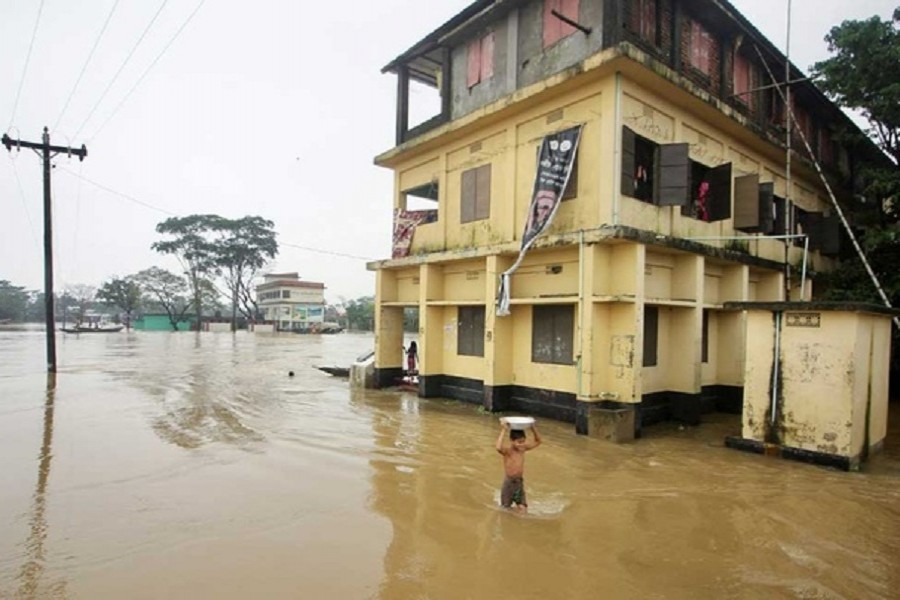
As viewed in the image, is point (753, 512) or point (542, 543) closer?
point (542, 543)

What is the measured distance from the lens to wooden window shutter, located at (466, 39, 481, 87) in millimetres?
14203

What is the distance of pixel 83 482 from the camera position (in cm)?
736

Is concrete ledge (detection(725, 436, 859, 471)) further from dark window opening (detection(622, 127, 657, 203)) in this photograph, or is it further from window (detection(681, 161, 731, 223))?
window (detection(681, 161, 731, 223))

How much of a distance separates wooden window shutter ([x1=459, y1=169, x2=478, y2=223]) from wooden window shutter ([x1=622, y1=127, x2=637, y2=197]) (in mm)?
4178

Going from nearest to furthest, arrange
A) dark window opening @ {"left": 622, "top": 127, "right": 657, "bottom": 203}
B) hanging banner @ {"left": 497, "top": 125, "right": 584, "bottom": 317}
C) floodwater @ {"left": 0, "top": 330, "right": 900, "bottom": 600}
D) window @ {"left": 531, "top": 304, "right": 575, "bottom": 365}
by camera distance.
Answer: floodwater @ {"left": 0, "top": 330, "right": 900, "bottom": 600}, dark window opening @ {"left": 622, "top": 127, "right": 657, "bottom": 203}, hanging banner @ {"left": 497, "top": 125, "right": 584, "bottom": 317}, window @ {"left": 531, "top": 304, "right": 575, "bottom": 365}

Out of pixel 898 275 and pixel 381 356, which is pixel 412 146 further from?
pixel 898 275

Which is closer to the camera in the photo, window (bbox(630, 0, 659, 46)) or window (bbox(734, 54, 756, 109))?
window (bbox(630, 0, 659, 46))

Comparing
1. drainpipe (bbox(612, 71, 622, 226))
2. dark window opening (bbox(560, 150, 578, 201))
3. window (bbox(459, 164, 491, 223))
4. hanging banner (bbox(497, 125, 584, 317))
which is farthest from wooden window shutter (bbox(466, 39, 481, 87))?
drainpipe (bbox(612, 71, 622, 226))

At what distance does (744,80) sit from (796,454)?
10767 millimetres

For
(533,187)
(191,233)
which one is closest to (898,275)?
(533,187)

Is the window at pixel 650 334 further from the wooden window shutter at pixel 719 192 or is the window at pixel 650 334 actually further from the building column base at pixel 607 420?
the wooden window shutter at pixel 719 192

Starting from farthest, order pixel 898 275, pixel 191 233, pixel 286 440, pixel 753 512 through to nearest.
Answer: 1. pixel 191 233
2. pixel 898 275
3. pixel 286 440
4. pixel 753 512

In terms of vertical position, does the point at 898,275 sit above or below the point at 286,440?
above

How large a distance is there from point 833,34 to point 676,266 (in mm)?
9363
